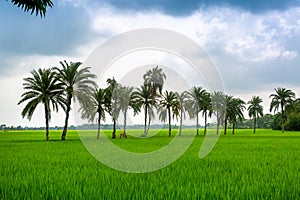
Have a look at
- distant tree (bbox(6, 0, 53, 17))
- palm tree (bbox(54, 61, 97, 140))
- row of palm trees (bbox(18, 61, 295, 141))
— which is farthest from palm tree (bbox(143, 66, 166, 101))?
distant tree (bbox(6, 0, 53, 17))

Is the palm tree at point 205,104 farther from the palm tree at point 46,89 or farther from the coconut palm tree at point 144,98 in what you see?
the palm tree at point 46,89

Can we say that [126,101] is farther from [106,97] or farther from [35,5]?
[35,5]

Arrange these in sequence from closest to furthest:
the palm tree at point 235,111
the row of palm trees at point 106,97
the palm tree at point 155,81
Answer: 1. the row of palm trees at point 106,97
2. the palm tree at point 155,81
3. the palm tree at point 235,111

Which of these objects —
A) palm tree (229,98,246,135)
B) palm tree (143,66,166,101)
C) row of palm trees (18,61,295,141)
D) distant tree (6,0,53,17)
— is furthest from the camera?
palm tree (229,98,246,135)

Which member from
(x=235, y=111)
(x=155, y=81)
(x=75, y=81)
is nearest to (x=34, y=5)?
(x=75, y=81)


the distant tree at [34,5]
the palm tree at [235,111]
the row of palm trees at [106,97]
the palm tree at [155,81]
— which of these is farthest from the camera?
the palm tree at [235,111]

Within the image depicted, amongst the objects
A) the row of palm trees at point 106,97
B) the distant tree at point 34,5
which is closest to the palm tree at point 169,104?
the row of palm trees at point 106,97

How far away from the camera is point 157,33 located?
1252cm

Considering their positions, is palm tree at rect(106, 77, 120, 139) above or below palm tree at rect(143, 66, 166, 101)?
below

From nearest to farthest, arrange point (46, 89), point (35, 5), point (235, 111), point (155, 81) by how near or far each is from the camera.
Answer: point (35, 5)
point (46, 89)
point (155, 81)
point (235, 111)

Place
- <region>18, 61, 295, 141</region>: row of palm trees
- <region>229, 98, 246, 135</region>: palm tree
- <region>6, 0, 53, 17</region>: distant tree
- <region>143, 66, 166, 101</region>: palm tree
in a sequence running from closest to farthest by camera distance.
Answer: <region>6, 0, 53, 17</region>: distant tree < <region>18, 61, 295, 141</region>: row of palm trees < <region>143, 66, 166, 101</region>: palm tree < <region>229, 98, 246, 135</region>: palm tree

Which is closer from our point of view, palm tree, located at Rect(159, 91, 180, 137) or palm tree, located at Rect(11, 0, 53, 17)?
palm tree, located at Rect(11, 0, 53, 17)

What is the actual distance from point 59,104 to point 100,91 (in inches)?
309

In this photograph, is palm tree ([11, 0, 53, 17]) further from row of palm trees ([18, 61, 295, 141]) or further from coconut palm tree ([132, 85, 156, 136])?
coconut palm tree ([132, 85, 156, 136])
